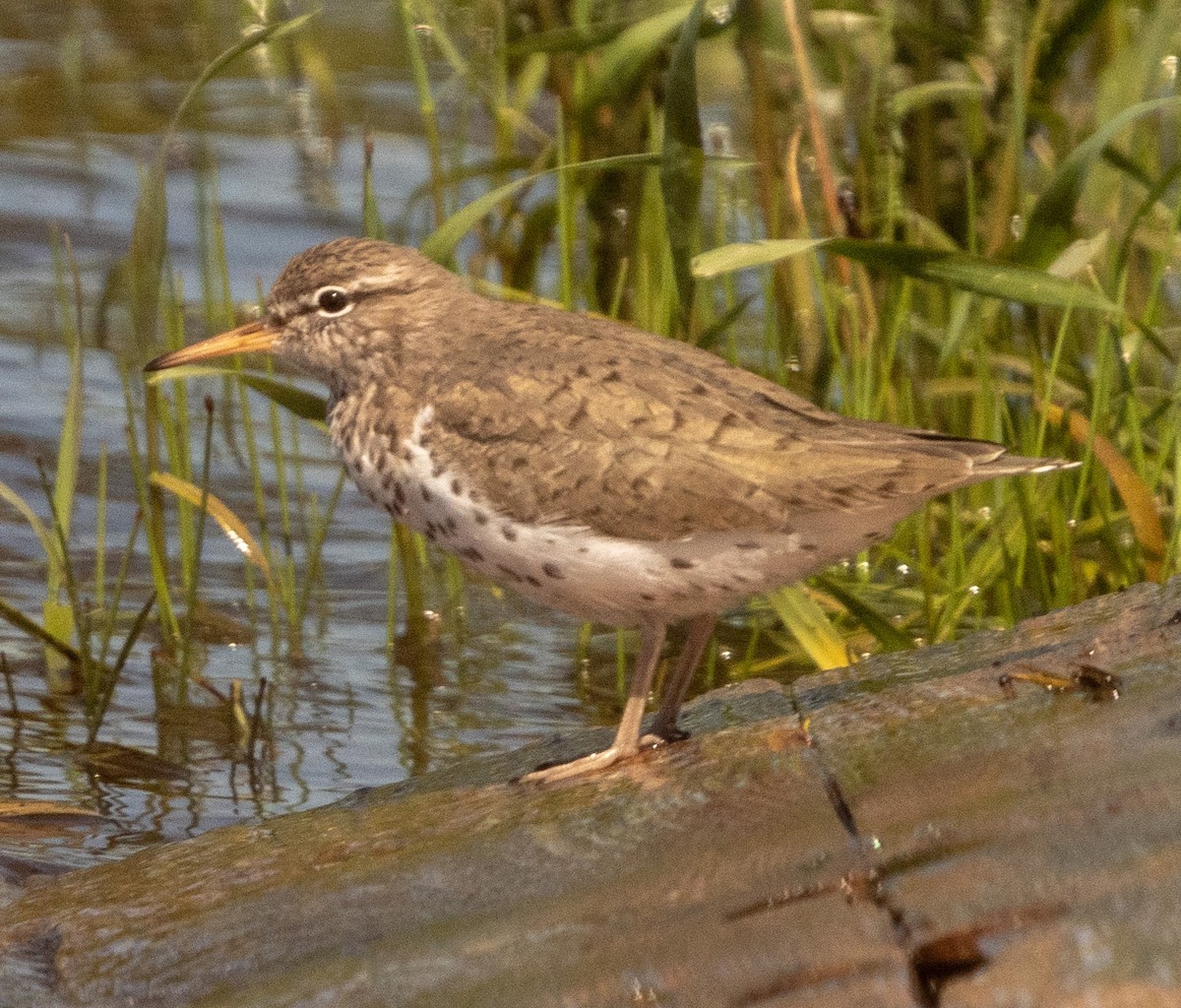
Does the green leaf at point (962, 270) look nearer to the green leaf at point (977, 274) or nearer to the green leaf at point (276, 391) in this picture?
the green leaf at point (977, 274)

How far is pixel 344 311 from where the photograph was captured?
5.60 m

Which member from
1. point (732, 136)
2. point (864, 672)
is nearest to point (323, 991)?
point (864, 672)

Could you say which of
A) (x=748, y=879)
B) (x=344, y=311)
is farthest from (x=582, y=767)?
(x=344, y=311)

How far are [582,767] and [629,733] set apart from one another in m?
0.16

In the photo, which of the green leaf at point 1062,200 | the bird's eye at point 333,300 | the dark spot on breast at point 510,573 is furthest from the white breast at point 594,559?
the green leaf at point 1062,200

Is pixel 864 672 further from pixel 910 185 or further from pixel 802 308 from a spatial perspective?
pixel 910 185

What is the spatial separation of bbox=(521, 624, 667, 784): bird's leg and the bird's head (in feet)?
3.69

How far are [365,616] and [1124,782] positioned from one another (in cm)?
420

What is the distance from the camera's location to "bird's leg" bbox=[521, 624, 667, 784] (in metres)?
4.85

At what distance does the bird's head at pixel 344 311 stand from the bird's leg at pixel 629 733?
3.69 ft

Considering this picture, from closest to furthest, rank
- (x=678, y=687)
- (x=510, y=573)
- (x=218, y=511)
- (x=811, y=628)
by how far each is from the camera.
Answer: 1. (x=510, y=573)
2. (x=678, y=687)
3. (x=811, y=628)
4. (x=218, y=511)

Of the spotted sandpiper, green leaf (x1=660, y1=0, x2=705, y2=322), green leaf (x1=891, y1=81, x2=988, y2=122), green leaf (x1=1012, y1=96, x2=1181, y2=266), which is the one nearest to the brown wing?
the spotted sandpiper

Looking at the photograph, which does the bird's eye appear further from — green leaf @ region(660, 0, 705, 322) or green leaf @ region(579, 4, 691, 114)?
green leaf @ region(579, 4, 691, 114)

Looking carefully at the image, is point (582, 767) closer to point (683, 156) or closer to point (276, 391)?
point (276, 391)
